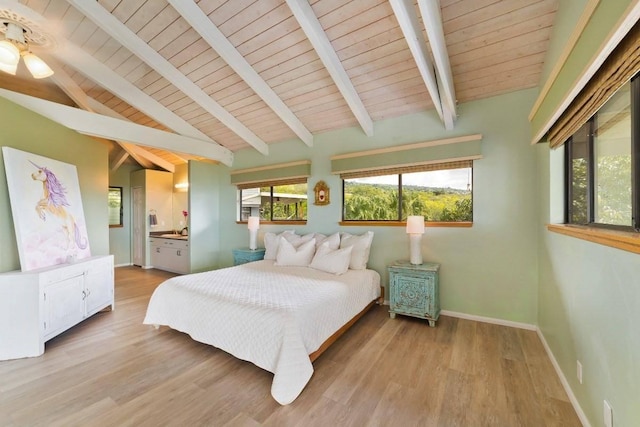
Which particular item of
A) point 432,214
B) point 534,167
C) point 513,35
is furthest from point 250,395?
point 513,35

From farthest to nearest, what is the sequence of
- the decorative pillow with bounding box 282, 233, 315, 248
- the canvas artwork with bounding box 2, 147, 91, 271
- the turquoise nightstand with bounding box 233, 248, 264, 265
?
the turquoise nightstand with bounding box 233, 248, 264, 265 → the decorative pillow with bounding box 282, 233, 315, 248 → the canvas artwork with bounding box 2, 147, 91, 271

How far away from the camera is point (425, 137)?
3.40 m

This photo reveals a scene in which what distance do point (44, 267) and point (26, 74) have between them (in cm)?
299

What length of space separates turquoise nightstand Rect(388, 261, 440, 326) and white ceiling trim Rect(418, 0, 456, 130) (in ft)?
5.94

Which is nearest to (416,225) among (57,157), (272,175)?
(272,175)

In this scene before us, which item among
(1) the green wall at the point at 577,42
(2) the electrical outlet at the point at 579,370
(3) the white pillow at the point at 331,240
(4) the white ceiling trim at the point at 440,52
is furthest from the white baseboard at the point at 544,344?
(4) the white ceiling trim at the point at 440,52

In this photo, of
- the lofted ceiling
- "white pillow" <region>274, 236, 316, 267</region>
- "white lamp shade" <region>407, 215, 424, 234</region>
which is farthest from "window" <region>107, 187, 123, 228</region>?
"white lamp shade" <region>407, 215, 424, 234</region>

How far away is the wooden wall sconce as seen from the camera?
4.18 metres

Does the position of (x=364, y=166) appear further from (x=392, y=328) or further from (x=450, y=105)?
(x=392, y=328)

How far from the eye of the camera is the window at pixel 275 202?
A: 4.64 meters

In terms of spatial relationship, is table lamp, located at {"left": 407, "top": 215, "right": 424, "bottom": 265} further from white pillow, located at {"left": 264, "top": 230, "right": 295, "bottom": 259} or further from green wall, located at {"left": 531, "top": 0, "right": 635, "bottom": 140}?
white pillow, located at {"left": 264, "top": 230, "right": 295, "bottom": 259}

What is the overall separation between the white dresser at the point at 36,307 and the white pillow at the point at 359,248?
3.05m

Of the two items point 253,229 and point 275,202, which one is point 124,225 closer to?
point 253,229

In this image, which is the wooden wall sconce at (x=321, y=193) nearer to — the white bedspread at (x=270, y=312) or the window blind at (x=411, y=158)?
the window blind at (x=411, y=158)
